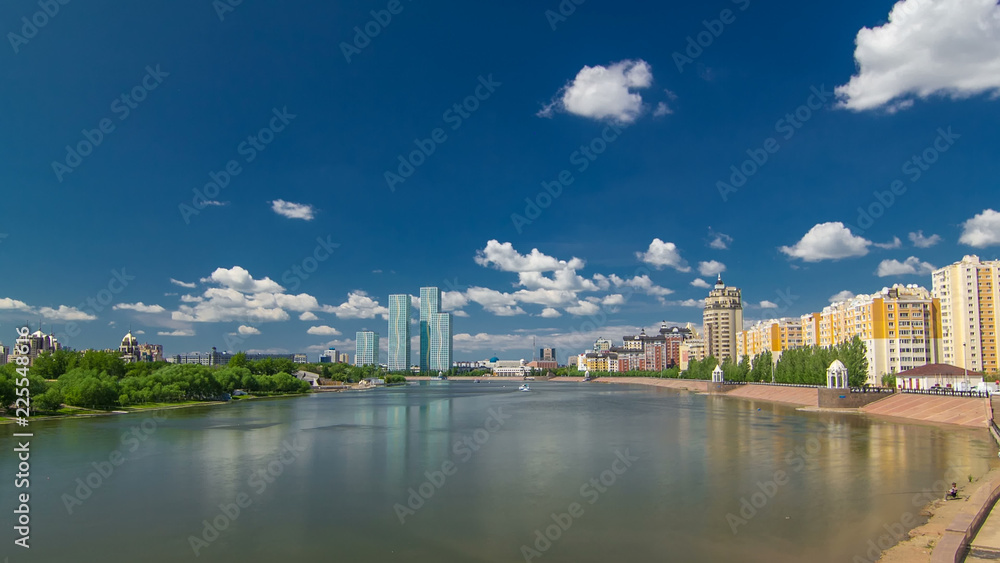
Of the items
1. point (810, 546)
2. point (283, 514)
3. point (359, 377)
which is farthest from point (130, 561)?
point (359, 377)

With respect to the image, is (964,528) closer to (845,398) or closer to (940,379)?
(845,398)

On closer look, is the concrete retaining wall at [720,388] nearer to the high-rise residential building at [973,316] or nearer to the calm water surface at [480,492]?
the high-rise residential building at [973,316]

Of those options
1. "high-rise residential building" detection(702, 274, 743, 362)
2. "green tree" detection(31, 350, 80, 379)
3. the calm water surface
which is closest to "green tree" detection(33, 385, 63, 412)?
the calm water surface

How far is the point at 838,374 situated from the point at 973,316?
89.4ft

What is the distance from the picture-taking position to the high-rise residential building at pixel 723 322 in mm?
140625

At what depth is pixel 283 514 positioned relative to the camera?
55.8 ft

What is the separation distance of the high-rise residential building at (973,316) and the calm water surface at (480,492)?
40763mm

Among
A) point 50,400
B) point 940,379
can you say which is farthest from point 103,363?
point 940,379

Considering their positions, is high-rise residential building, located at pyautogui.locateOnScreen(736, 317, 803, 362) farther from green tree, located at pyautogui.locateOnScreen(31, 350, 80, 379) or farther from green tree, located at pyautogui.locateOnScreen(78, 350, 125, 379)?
green tree, located at pyautogui.locateOnScreen(31, 350, 80, 379)

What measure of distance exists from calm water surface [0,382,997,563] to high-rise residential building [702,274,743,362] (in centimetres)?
10670

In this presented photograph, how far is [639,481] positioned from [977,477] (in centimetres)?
1163

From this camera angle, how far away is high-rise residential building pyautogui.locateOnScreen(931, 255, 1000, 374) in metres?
68.0

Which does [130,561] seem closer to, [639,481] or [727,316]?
[639,481]

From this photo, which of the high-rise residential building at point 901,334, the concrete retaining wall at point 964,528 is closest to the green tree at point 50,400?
the concrete retaining wall at point 964,528
